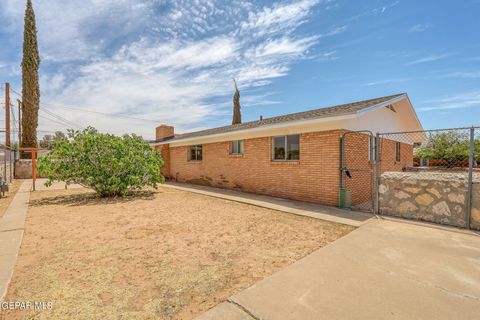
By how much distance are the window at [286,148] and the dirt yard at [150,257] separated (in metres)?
2.72

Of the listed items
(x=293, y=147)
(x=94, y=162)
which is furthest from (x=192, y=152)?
(x=293, y=147)

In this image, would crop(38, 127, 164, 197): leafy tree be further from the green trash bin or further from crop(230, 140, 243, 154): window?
the green trash bin

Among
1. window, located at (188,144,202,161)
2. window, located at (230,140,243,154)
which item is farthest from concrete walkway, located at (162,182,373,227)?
window, located at (188,144,202,161)

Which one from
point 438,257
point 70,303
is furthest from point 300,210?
point 70,303

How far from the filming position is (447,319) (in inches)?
88.6

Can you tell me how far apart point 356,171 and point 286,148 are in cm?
256

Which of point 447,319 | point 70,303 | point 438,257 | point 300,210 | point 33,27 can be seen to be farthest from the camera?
point 33,27

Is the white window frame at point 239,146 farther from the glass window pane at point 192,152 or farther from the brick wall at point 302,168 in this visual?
the glass window pane at point 192,152

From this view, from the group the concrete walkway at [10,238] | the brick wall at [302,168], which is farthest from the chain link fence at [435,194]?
the concrete walkway at [10,238]

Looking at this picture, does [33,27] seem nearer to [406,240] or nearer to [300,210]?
[300,210]

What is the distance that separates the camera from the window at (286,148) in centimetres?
872

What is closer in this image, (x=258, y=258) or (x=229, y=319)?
(x=229, y=319)

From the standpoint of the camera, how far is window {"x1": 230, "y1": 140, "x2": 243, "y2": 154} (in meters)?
11.2

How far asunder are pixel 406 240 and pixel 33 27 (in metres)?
27.8
